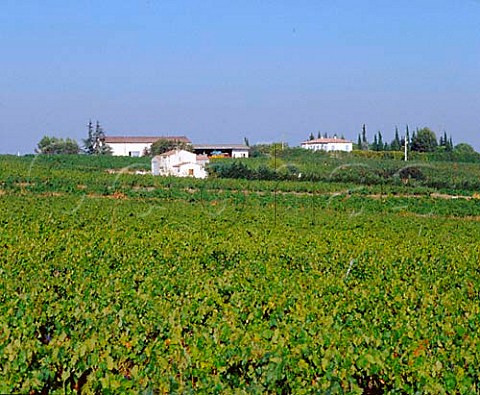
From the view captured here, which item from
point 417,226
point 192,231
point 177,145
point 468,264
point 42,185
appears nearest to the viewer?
point 468,264

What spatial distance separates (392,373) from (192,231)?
14.4 m

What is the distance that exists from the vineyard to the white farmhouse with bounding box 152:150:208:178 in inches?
1337

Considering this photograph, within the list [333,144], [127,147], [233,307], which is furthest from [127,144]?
[233,307]

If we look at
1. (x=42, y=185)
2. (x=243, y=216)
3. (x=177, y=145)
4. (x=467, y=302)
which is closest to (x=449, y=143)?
(x=177, y=145)

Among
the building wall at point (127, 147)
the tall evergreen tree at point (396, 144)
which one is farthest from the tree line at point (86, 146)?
the tall evergreen tree at point (396, 144)

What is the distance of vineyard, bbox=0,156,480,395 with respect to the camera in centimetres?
695

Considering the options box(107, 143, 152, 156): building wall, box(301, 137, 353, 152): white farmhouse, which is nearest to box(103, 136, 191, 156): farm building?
box(107, 143, 152, 156): building wall

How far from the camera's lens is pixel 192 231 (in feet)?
69.6

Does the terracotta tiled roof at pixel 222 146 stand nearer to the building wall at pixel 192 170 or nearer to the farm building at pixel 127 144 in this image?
the farm building at pixel 127 144

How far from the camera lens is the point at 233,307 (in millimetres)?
10086

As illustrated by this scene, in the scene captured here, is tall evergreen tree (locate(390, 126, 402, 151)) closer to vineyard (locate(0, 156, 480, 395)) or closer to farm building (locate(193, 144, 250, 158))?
farm building (locate(193, 144, 250, 158))

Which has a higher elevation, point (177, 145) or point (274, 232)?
point (177, 145)

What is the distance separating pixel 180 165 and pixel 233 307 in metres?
49.8

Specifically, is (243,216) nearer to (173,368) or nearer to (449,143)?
(173,368)
